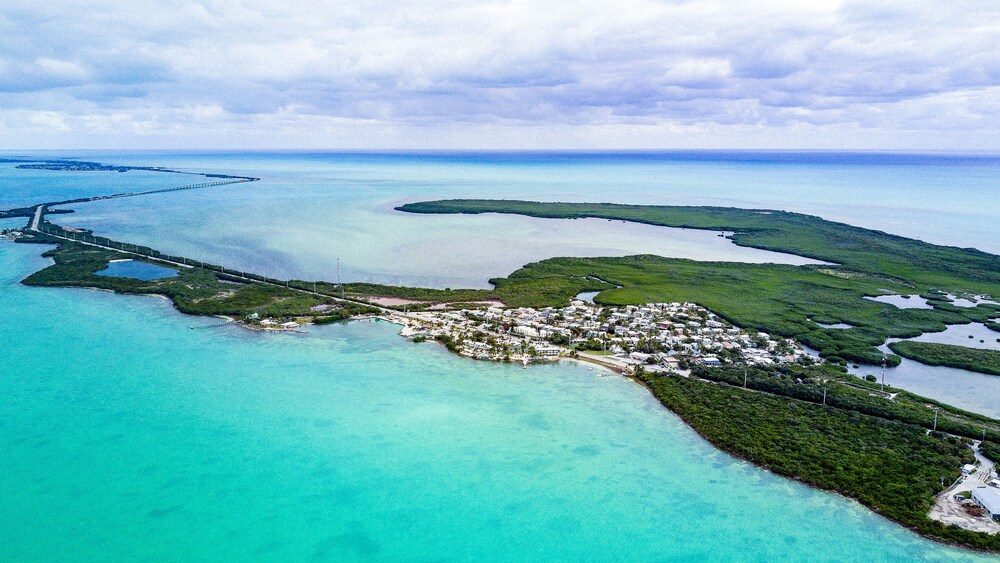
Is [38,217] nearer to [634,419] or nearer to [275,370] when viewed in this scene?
[275,370]

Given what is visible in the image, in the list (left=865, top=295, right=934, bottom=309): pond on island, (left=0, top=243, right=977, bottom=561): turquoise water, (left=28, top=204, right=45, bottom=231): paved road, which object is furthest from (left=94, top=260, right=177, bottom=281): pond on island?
(left=865, top=295, right=934, bottom=309): pond on island

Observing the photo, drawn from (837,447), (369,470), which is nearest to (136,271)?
(369,470)

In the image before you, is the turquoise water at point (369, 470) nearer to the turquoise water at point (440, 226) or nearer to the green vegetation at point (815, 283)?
the green vegetation at point (815, 283)

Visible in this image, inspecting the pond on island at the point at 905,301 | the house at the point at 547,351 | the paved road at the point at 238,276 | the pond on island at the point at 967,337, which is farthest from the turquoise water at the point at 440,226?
the pond on island at the point at 967,337

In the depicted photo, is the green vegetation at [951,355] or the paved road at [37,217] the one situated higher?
the paved road at [37,217]

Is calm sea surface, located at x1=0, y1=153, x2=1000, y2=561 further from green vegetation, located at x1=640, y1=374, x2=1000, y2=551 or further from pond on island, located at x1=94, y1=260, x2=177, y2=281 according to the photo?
pond on island, located at x1=94, y1=260, x2=177, y2=281

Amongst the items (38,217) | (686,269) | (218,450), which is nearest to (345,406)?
(218,450)

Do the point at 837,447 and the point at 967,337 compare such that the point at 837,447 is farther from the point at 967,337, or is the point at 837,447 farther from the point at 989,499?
the point at 967,337
